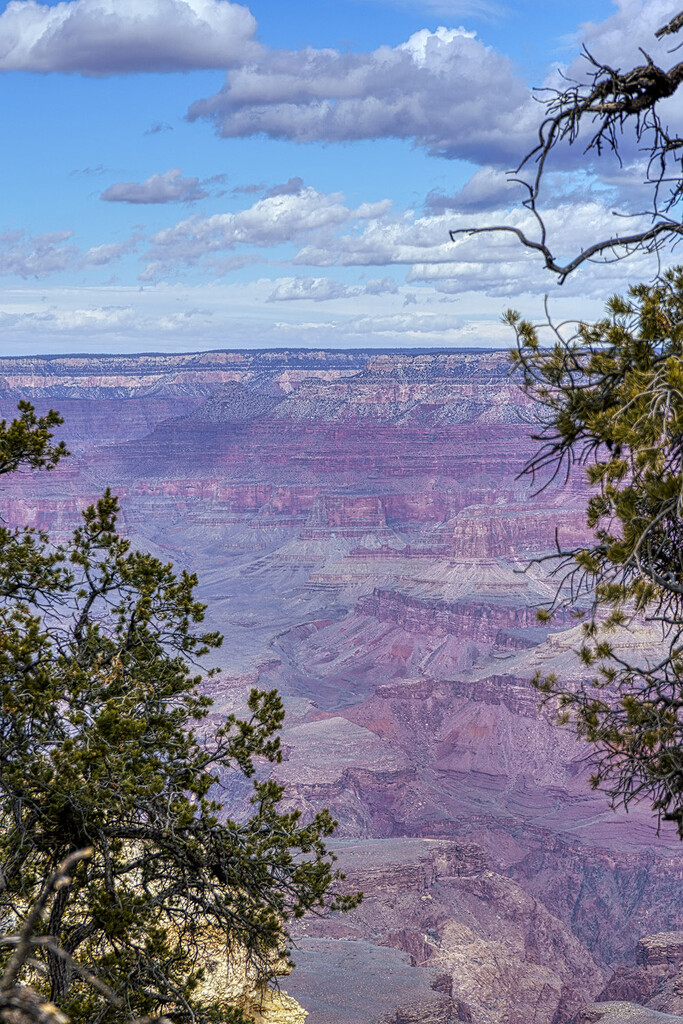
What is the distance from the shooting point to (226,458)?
627ft

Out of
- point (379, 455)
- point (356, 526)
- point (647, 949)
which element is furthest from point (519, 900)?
point (379, 455)

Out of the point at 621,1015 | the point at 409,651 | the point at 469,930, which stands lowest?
the point at 469,930

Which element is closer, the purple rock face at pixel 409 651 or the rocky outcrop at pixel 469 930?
the rocky outcrop at pixel 469 930

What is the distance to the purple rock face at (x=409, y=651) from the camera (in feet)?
195

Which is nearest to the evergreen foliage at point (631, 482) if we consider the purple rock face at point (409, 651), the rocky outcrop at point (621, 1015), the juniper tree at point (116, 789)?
the purple rock face at point (409, 651)

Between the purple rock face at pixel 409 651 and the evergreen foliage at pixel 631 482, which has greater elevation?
the evergreen foliage at pixel 631 482

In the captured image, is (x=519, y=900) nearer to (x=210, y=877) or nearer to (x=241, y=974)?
(x=241, y=974)

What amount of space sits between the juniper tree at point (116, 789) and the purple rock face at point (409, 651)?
352 cm

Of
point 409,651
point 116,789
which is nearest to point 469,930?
point 116,789

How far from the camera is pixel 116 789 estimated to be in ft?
25.6

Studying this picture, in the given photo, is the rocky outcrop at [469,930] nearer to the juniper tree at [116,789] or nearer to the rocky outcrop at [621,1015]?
the rocky outcrop at [621,1015]

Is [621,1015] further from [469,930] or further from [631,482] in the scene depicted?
[631,482]

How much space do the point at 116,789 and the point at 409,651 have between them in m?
117

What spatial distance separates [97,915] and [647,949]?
5043 cm
